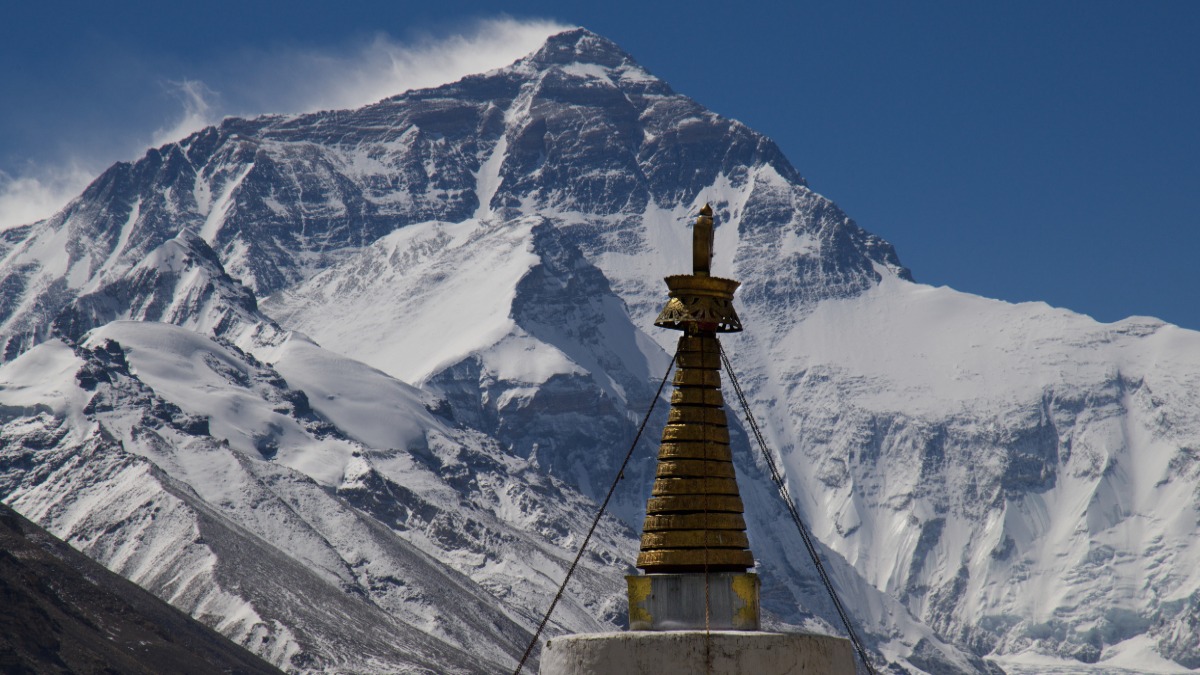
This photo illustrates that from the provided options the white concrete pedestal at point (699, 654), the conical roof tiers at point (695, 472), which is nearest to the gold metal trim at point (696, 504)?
the conical roof tiers at point (695, 472)

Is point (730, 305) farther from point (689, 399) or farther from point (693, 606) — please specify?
point (693, 606)

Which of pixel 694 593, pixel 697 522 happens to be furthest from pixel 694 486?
pixel 694 593

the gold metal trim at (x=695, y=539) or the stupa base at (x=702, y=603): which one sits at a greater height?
the gold metal trim at (x=695, y=539)

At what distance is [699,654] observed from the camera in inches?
918

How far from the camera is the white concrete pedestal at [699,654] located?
23.3 meters

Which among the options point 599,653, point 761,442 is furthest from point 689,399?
point 599,653

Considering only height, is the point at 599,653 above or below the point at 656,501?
below

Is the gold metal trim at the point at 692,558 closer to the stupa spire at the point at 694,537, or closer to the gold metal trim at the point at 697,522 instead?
the stupa spire at the point at 694,537

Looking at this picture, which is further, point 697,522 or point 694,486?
point 694,486

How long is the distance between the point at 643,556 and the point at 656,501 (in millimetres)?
641

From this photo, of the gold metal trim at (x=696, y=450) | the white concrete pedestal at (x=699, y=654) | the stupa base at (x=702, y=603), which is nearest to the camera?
the white concrete pedestal at (x=699, y=654)

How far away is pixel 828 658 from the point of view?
2389 centimetres

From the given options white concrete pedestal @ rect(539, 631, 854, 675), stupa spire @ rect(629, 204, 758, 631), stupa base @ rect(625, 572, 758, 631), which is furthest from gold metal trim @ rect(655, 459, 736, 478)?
white concrete pedestal @ rect(539, 631, 854, 675)

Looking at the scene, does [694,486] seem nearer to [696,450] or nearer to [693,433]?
[696,450]
